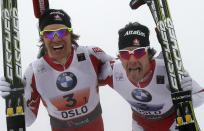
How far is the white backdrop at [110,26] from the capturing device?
48.4ft

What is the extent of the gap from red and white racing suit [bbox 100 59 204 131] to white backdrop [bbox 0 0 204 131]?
6747 mm

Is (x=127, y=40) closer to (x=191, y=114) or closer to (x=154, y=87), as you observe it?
(x=154, y=87)

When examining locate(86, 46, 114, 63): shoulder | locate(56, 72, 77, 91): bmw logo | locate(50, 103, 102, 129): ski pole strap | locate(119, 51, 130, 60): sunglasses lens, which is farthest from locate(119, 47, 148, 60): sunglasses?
locate(50, 103, 102, 129): ski pole strap

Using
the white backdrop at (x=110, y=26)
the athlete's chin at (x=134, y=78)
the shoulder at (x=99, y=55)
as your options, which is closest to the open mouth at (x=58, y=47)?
the shoulder at (x=99, y=55)

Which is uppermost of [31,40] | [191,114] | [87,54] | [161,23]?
[161,23]

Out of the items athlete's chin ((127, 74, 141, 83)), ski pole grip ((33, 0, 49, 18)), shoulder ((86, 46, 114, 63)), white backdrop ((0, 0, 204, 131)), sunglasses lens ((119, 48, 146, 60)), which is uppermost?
ski pole grip ((33, 0, 49, 18))

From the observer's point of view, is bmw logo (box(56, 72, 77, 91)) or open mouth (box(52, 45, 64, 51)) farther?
bmw logo (box(56, 72, 77, 91))

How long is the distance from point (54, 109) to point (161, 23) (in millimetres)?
1807

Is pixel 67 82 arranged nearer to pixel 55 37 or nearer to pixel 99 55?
pixel 99 55

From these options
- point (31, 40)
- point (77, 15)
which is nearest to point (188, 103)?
point (31, 40)

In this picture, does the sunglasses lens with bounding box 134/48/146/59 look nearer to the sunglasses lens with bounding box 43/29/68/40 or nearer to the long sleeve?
the sunglasses lens with bounding box 43/29/68/40

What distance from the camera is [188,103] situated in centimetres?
586

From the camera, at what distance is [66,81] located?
6.75 metres

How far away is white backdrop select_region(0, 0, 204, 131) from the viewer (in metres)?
14.8
